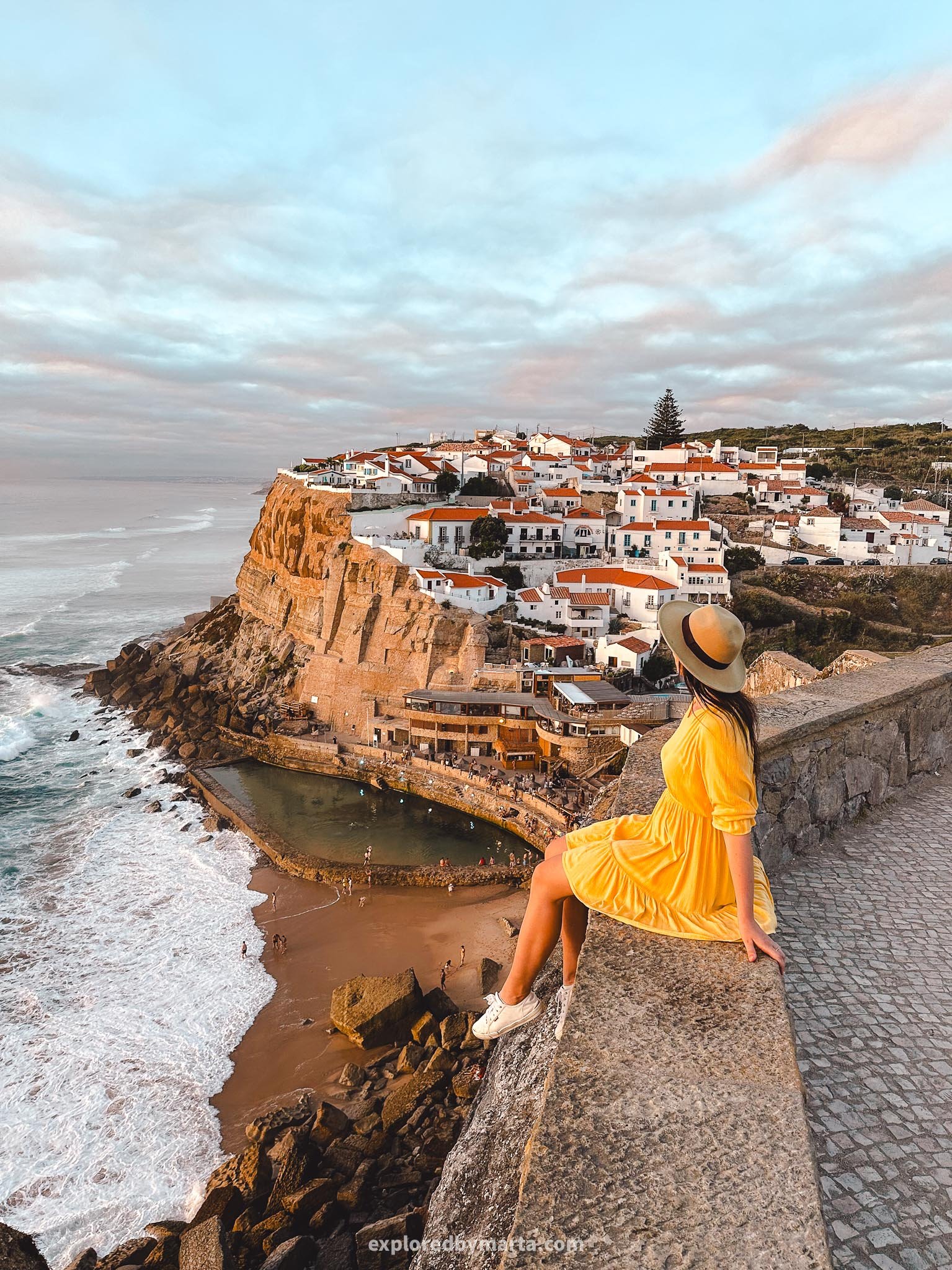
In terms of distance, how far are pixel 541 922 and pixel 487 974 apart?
1162 centimetres

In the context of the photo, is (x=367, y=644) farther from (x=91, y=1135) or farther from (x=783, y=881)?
(x=783, y=881)

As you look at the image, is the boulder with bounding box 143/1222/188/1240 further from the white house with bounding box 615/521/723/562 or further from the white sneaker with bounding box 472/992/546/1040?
the white house with bounding box 615/521/723/562

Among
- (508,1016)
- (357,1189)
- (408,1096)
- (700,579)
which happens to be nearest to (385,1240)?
(357,1189)

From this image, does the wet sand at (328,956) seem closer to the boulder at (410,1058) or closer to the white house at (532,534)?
the boulder at (410,1058)

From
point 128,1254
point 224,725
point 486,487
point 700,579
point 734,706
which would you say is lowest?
point 224,725

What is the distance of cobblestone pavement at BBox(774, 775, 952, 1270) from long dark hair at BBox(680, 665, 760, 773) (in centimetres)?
144

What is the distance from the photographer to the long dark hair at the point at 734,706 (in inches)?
106

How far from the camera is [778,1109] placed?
2.08 metres

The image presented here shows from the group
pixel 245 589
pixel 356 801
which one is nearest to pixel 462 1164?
pixel 356 801

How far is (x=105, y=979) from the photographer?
13.0 meters

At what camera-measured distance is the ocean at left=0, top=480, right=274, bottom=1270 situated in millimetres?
9211

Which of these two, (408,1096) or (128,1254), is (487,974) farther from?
(128,1254)

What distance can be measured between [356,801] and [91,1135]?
13.6 meters

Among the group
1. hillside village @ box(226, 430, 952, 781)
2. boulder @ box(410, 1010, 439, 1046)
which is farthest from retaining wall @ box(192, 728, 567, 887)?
boulder @ box(410, 1010, 439, 1046)
